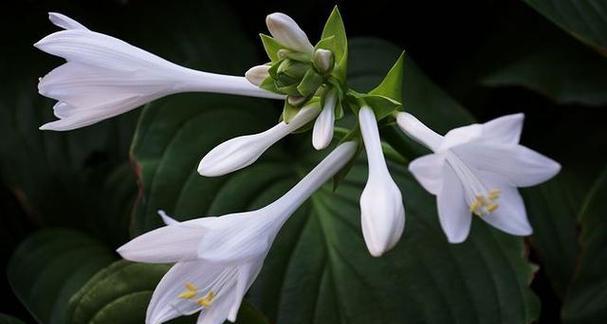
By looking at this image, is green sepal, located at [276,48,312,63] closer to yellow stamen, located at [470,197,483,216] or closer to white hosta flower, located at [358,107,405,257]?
white hosta flower, located at [358,107,405,257]

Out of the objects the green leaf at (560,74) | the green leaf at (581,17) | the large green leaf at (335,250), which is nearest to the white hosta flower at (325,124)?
the large green leaf at (335,250)

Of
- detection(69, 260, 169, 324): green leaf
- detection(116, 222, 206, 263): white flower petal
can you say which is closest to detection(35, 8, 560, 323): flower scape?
detection(116, 222, 206, 263): white flower petal

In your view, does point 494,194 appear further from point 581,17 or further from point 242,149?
point 581,17

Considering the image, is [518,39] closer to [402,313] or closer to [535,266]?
[535,266]

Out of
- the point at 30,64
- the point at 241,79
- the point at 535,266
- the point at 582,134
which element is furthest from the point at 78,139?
the point at 582,134

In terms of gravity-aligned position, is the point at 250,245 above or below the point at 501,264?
above

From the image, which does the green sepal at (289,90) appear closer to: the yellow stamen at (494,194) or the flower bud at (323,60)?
the flower bud at (323,60)

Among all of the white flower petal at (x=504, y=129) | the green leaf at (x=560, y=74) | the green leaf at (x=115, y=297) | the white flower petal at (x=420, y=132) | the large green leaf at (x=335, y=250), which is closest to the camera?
the white flower petal at (x=504, y=129)

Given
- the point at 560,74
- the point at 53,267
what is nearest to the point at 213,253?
the point at 53,267
